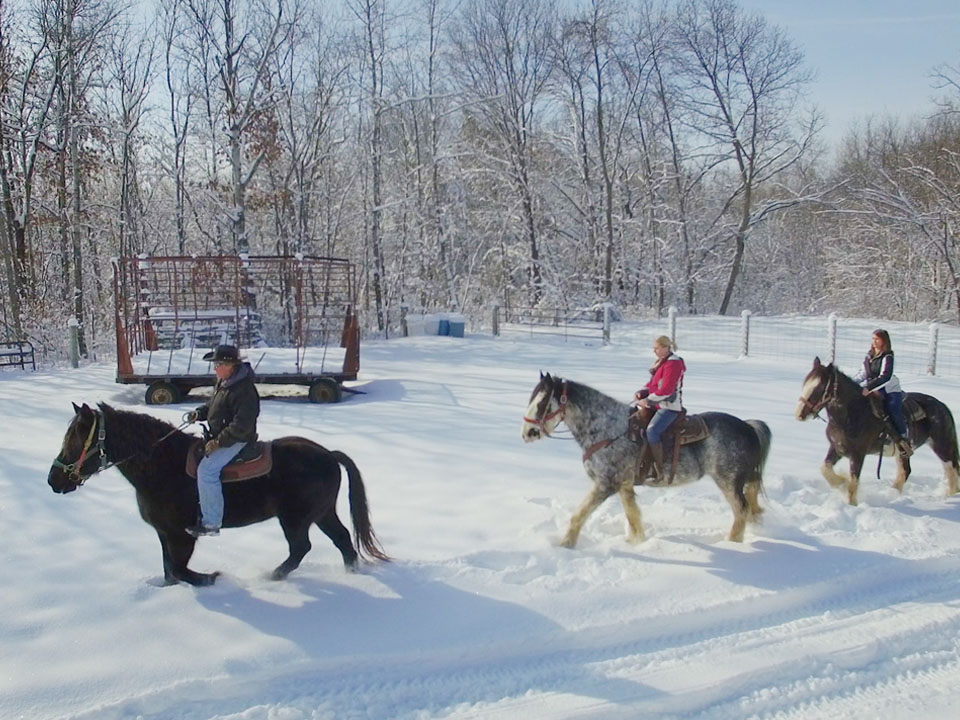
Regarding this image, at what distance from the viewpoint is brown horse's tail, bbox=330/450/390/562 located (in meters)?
5.62

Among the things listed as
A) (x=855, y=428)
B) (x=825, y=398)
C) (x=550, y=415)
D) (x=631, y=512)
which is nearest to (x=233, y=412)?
(x=550, y=415)

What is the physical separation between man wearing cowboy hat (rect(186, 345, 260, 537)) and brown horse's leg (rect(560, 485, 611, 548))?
9.12ft

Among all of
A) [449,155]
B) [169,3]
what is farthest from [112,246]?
[449,155]

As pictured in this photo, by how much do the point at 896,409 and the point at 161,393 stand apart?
39.8ft

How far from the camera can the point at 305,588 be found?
545cm

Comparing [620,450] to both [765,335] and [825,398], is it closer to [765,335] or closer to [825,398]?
[825,398]

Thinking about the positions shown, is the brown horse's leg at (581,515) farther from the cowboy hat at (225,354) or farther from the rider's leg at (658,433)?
the cowboy hat at (225,354)

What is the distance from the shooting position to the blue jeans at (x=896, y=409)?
7.96 m

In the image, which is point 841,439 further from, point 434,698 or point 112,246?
point 112,246

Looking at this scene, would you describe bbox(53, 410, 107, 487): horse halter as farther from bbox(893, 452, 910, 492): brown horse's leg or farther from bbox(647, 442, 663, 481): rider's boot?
bbox(893, 452, 910, 492): brown horse's leg

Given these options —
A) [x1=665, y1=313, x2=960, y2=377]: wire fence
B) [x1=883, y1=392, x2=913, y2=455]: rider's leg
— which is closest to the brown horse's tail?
[x1=883, y1=392, x2=913, y2=455]: rider's leg

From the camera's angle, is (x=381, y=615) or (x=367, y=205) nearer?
(x=381, y=615)

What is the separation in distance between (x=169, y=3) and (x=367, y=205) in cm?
988

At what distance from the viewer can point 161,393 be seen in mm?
13750
